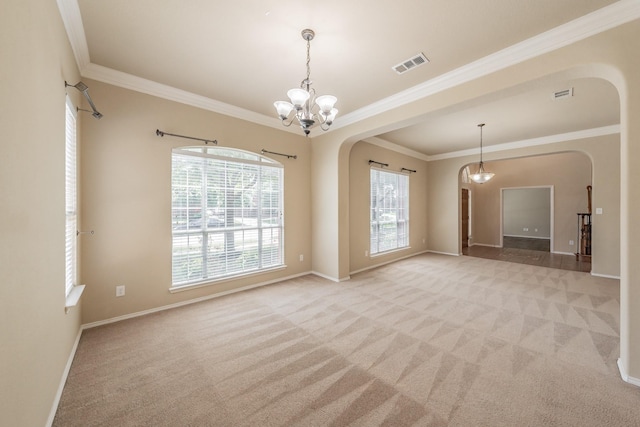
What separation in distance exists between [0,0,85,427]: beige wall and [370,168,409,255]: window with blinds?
493 centimetres

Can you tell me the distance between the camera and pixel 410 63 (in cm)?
268

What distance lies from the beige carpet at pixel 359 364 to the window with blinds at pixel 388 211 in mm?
2214

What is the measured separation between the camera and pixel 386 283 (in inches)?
171

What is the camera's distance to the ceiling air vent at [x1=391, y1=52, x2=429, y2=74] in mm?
2578

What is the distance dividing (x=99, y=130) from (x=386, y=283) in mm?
4633

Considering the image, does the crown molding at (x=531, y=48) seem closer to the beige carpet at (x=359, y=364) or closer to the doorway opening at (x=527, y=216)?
the beige carpet at (x=359, y=364)

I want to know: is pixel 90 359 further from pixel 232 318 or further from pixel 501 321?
pixel 501 321

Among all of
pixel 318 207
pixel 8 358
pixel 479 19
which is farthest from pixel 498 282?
pixel 8 358

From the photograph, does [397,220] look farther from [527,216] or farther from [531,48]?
[527,216]

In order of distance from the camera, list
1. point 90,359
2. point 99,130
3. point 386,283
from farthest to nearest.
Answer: point 386,283
point 99,130
point 90,359

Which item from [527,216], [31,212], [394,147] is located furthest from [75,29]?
[527,216]

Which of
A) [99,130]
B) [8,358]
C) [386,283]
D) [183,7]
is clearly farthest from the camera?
[386,283]

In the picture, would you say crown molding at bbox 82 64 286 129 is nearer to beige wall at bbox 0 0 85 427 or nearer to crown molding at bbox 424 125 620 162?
beige wall at bbox 0 0 85 427

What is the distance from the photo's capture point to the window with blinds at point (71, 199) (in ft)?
7.42
